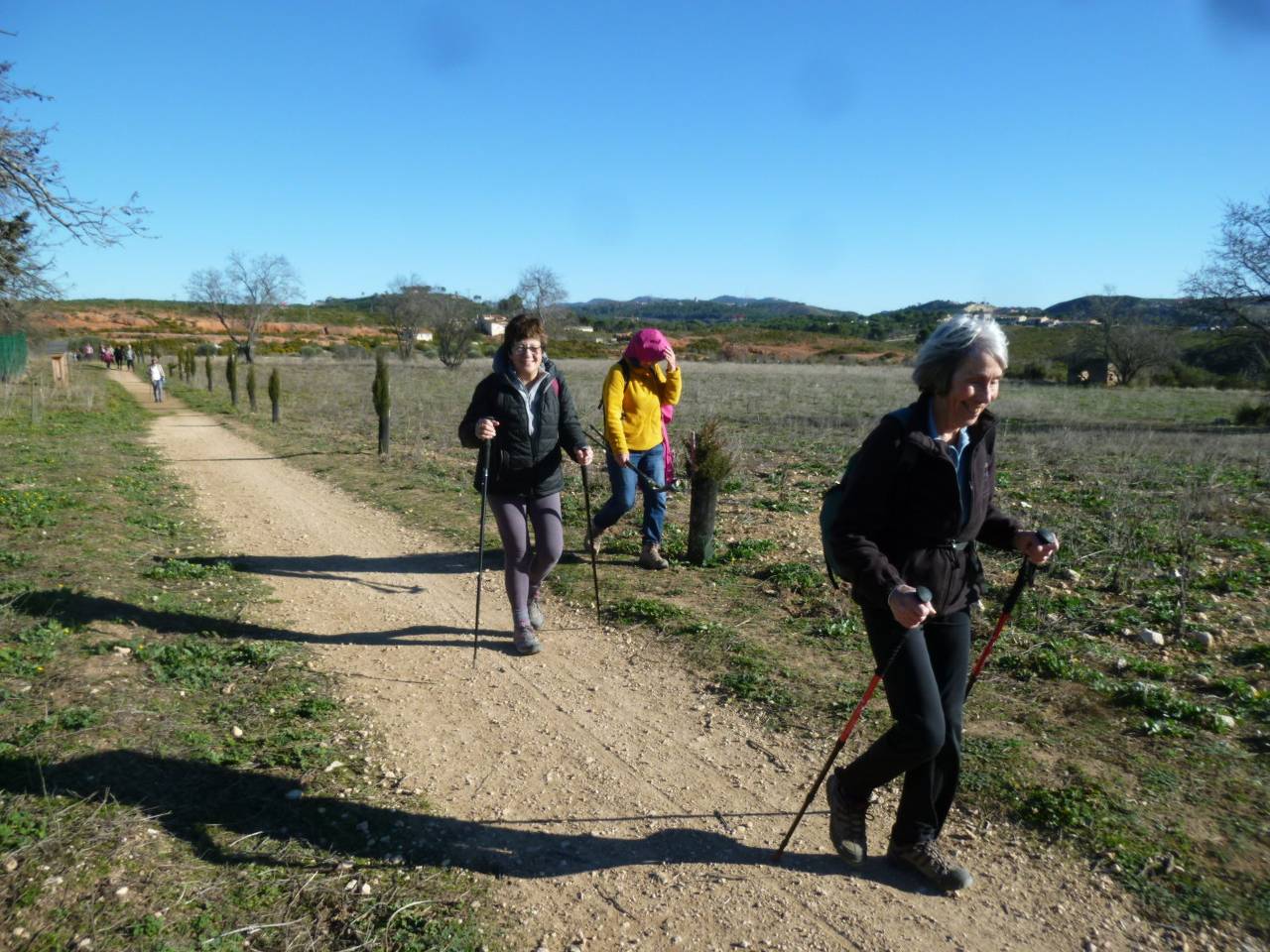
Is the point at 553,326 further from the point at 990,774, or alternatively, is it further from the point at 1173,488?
the point at 990,774


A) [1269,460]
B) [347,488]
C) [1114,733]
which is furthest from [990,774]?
[1269,460]

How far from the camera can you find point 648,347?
717cm

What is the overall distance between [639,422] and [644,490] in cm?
69

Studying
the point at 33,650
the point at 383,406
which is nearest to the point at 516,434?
the point at 33,650

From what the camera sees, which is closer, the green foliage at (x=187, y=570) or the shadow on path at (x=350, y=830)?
the shadow on path at (x=350, y=830)

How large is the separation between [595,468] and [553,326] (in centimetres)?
6479

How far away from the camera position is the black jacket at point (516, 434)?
5.58m

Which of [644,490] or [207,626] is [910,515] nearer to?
[644,490]

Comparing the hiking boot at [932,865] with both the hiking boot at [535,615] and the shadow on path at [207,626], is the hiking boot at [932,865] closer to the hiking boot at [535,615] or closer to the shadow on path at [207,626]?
the shadow on path at [207,626]

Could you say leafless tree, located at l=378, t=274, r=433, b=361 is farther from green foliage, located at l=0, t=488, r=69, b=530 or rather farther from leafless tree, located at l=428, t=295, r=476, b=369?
green foliage, located at l=0, t=488, r=69, b=530

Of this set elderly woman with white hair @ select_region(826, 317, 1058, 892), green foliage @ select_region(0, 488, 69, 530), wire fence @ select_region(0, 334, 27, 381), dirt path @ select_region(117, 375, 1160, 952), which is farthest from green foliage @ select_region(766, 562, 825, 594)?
wire fence @ select_region(0, 334, 27, 381)

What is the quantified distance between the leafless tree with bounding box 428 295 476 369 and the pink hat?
52.6 m

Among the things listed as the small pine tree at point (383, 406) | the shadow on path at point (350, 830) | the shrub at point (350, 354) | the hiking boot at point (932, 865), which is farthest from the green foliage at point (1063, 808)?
the shrub at point (350, 354)

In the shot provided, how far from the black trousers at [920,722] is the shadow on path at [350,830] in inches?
13.9
